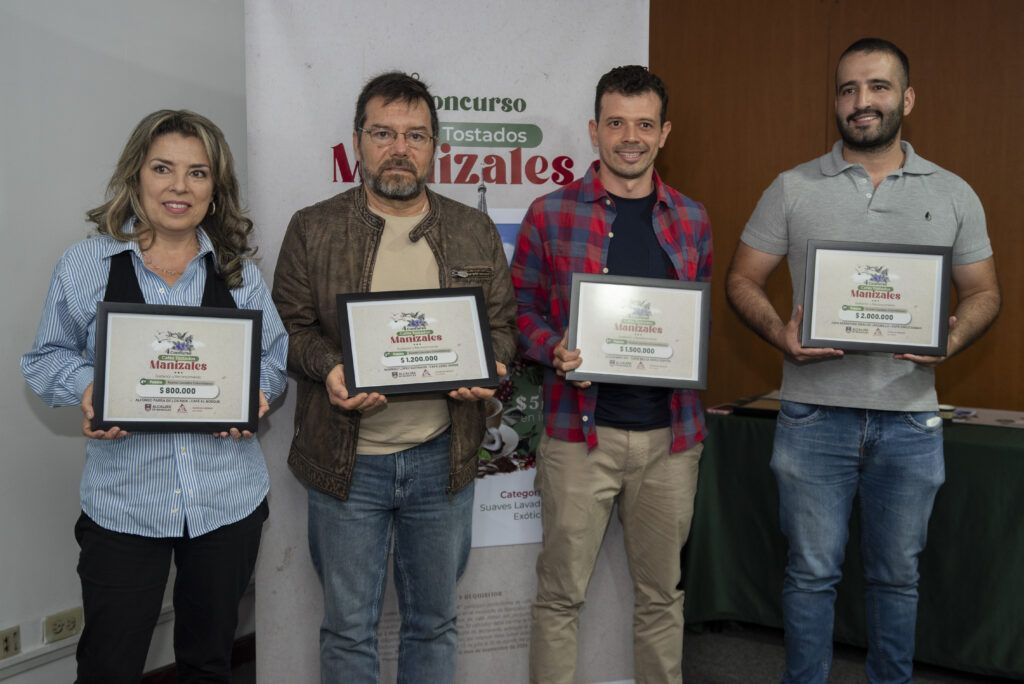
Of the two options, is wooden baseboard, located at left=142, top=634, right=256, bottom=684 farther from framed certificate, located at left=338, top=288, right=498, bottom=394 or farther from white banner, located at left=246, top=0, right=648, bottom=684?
framed certificate, located at left=338, top=288, right=498, bottom=394

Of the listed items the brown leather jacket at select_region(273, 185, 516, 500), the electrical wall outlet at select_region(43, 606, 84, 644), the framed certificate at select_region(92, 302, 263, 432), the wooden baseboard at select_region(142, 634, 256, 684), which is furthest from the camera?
the wooden baseboard at select_region(142, 634, 256, 684)

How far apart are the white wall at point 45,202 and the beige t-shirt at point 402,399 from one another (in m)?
1.20

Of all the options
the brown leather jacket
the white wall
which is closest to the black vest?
the brown leather jacket

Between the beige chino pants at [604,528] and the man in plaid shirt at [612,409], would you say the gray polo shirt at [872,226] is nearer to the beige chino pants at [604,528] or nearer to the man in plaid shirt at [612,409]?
the man in plaid shirt at [612,409]

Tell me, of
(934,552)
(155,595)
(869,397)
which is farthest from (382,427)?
(934,552)

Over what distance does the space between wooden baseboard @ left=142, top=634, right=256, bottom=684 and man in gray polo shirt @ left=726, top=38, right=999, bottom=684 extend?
2.14 m

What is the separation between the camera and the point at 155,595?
1987 millimetres

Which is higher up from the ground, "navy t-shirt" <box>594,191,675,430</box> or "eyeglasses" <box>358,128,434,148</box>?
"eyeglasses" <box>358,128,434,148</box>

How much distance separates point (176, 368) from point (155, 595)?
531 millimetres

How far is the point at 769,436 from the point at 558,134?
149 centimetres

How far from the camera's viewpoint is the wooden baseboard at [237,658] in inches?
125

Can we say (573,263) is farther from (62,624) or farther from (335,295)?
(62,624)

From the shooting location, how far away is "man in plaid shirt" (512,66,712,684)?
2533 mm

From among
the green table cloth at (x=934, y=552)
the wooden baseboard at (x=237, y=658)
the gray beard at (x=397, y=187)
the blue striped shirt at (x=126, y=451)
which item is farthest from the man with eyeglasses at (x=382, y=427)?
the green table cloth at (x=934, y=552)
